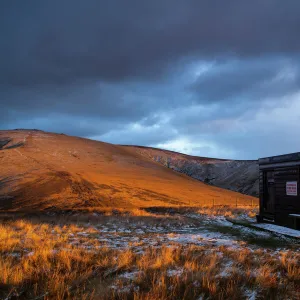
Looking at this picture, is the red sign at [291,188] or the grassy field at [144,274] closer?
the grassy field at [144,274]

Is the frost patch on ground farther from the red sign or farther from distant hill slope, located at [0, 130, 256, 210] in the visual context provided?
distant hill slope, located at [0, 130, 256, 210]

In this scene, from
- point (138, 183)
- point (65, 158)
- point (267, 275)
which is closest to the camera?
point (267, 275)

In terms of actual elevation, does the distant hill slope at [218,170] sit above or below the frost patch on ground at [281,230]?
above

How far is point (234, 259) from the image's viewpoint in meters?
6.50

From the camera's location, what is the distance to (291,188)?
11703 millimetres

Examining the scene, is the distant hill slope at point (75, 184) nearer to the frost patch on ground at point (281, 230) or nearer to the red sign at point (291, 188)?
the frost patch on ground at point (281, 230)

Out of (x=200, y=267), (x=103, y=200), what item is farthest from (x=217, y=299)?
(x=103, y=200)

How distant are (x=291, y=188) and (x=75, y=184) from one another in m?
21.6

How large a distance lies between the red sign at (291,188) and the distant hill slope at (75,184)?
15339 mm

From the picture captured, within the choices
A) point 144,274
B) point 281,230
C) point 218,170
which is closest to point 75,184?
point 281,230

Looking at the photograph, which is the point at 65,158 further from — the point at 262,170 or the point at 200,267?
the point at 200,267

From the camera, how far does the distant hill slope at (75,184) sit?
25.2 m

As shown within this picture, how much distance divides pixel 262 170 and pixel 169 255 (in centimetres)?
886

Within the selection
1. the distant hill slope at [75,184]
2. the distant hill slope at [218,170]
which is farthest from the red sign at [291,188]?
the distant hill slope at [218,170]
